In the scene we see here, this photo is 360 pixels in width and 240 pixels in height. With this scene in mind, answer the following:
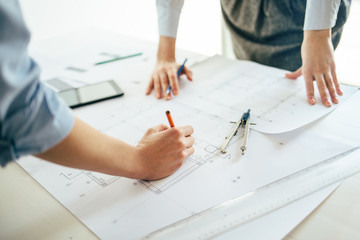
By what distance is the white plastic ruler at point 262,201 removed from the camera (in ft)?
1.56

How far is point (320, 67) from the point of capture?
2.81ft

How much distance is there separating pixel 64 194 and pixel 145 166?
0.57 feet

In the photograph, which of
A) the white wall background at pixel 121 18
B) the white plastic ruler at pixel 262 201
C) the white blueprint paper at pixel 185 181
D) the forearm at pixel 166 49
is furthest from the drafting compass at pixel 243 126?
the white wall background at pixel 121 18

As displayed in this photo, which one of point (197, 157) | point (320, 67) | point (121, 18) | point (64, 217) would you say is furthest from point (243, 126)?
point (121, 18)

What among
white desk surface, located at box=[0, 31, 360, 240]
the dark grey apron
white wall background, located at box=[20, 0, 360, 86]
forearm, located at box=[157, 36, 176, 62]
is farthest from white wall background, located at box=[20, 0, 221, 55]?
white desk surface, located at box=[0, 31, 360, 240]

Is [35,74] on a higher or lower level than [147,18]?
higher

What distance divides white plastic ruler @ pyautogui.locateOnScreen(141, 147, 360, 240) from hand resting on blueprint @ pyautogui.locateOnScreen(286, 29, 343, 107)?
0.26 meters

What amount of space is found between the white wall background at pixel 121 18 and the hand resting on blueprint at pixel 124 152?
118 centimetres

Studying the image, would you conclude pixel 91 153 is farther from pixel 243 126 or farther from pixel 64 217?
pixel 243 126

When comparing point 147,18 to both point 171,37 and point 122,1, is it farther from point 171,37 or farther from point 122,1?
point 171,37

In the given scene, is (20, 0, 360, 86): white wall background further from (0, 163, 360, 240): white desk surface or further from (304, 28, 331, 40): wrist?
(0, 163, 360, 240): white desk surface

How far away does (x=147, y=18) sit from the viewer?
276 centimetres

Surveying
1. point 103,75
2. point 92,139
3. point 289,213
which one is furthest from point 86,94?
point 289,213

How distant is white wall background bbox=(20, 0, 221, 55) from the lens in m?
2.12
